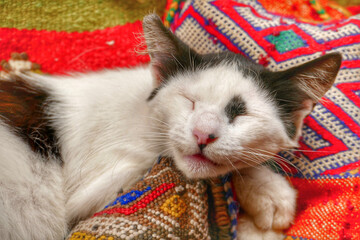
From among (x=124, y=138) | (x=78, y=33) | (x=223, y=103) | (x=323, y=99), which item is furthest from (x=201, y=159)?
(x=78, y=33)

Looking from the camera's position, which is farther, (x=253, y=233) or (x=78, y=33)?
(x=78, y=33)

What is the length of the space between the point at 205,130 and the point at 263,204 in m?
0.28

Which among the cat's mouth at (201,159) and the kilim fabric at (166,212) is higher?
the cat's mouth at (201,159)

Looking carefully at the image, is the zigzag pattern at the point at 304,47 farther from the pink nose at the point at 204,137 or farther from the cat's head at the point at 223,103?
the pink nose at the point at 204,137

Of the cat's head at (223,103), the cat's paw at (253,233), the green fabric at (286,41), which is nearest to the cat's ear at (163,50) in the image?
the cat's head at (223,103)

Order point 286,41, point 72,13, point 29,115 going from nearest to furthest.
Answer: point 29,115 < point 286,41 < point 72,13

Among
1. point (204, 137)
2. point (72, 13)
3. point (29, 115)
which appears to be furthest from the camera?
point (72, 13)

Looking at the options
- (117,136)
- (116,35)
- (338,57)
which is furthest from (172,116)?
(116,35)

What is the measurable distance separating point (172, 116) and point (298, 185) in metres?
0.43

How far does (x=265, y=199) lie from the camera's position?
2.52 ft

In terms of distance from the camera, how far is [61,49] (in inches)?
43.7

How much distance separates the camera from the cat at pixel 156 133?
678mm

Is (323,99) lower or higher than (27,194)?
higher

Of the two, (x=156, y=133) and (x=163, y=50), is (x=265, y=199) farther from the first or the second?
(x=163, y=50)
